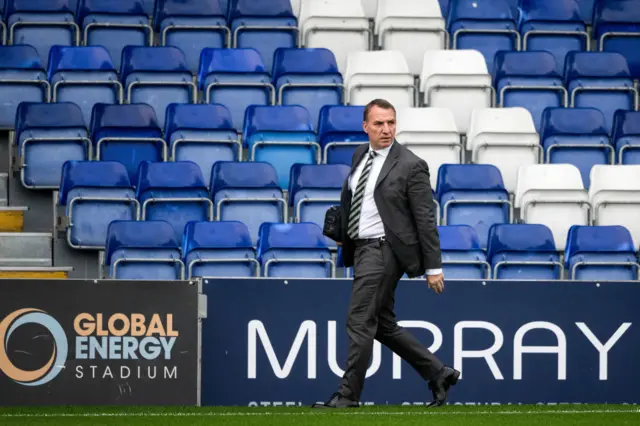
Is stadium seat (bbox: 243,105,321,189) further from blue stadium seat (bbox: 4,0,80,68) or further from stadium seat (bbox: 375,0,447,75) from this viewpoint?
blue stadium seat (bbox: 4,0,80,68)

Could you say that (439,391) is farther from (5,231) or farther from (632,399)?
(5,231)

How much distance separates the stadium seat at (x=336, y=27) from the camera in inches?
463

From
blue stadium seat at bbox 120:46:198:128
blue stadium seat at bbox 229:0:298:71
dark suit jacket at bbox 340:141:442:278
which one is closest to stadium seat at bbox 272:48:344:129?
blue stadium seat at bbox 229:0:298:71

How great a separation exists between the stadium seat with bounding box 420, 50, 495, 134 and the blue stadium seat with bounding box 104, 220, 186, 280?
3144 millimetres

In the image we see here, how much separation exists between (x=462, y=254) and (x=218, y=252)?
5.61 feet

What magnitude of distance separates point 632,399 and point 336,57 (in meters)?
5.16

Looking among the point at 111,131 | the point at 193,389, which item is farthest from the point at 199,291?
the point at 111,131

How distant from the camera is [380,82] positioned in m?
10.9

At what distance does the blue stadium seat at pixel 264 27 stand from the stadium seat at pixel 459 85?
4.26ft

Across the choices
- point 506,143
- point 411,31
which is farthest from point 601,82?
point 411,31

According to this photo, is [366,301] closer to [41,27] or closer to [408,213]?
[408,213]

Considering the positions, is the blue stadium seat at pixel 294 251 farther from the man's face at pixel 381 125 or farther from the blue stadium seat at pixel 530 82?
A: the blue stadium seat at pixel 530 82

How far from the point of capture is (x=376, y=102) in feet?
20.1

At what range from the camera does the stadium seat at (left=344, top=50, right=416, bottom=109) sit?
10977 mm
